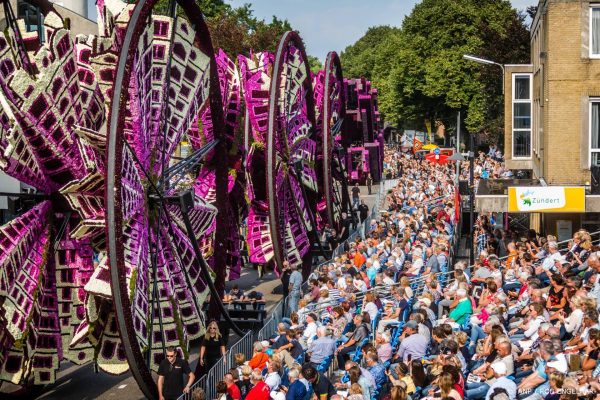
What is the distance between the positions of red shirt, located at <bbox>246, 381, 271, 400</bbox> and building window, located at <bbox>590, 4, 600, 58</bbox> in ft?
49.4

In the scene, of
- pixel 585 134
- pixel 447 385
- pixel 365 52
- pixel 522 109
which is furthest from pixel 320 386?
pixel 365 52

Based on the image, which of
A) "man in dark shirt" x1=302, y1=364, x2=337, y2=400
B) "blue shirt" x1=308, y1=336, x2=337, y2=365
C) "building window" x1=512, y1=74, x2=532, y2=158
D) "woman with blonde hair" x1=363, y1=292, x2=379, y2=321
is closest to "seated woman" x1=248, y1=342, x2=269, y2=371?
"blue shirt" x1=308, y1=336, x2=337, y2=365

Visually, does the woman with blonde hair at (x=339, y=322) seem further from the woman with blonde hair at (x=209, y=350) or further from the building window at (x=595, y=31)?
the building window at (x=595, y=31)

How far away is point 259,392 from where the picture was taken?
507 inches

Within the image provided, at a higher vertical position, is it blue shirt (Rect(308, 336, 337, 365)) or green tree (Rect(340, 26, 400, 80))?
green tree (Rect(340, 26, 400, 80))

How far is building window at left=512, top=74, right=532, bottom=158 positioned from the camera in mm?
33750

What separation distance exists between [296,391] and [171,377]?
8.78 ft

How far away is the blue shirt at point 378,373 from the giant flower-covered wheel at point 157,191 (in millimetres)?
3573

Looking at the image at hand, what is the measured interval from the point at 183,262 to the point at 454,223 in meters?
16.5

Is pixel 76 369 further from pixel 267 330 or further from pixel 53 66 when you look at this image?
pixel 53 66

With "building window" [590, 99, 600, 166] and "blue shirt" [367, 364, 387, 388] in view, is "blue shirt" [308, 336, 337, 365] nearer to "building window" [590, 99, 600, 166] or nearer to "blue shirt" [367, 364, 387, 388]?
"blue shirt" [367, 364, 387, 388]

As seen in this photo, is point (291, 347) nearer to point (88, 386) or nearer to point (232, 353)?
point (232, 353)

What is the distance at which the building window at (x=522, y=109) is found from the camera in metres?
33.8

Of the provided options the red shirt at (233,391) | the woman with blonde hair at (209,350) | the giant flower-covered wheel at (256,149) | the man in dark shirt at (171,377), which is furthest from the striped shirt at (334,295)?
the red shirt at (233,391)
